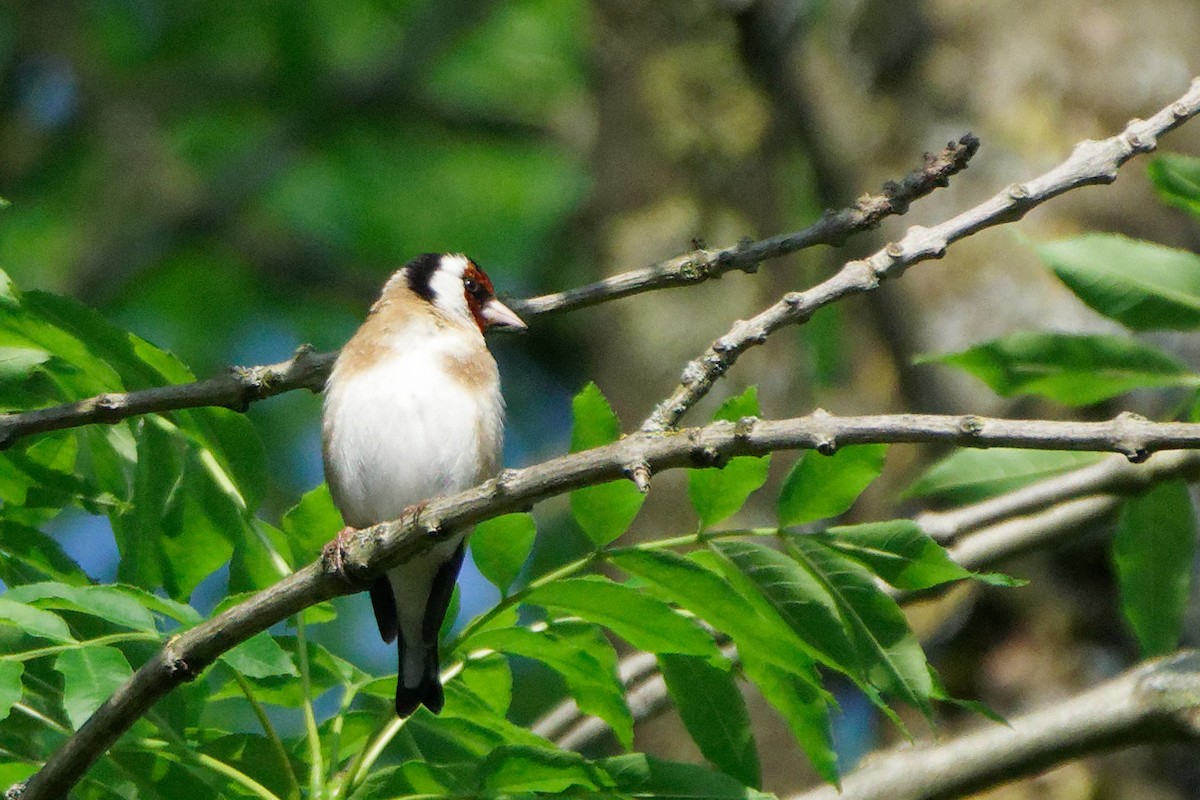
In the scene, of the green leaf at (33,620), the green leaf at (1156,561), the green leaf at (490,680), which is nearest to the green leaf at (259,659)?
the green leaf at (33,620)

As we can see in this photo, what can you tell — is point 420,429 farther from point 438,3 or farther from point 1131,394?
point 438,3

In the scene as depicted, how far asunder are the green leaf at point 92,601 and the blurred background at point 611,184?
1571mm

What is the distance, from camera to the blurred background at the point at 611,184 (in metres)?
6.06

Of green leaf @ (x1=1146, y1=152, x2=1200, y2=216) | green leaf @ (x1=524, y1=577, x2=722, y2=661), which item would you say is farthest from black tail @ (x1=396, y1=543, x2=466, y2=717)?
green leaf @ (x1=1146, y1=152, x2=1200, y2=216)

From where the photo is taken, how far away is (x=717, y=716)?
2971mm

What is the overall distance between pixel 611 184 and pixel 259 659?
6.27 metres

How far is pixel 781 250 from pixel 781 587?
776 millimetres

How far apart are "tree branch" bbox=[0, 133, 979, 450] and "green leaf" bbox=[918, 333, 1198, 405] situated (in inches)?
15.9

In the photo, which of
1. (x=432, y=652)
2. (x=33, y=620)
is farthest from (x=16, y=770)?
(x=432, y=652)

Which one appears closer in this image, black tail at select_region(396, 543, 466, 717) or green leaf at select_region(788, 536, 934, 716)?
green leaf at select_region(788, 536, 934, 716)

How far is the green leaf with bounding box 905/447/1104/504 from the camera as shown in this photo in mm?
3336

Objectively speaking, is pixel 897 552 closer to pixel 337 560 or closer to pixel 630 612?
pixel 630 612

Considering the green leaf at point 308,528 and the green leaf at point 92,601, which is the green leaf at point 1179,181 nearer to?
the green leaf at point 308,528

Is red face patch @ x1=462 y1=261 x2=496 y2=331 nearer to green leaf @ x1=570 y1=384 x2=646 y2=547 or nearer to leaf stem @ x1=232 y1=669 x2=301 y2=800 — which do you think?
green leaf @ x1=570 y1=384 x2=646 y2=547
